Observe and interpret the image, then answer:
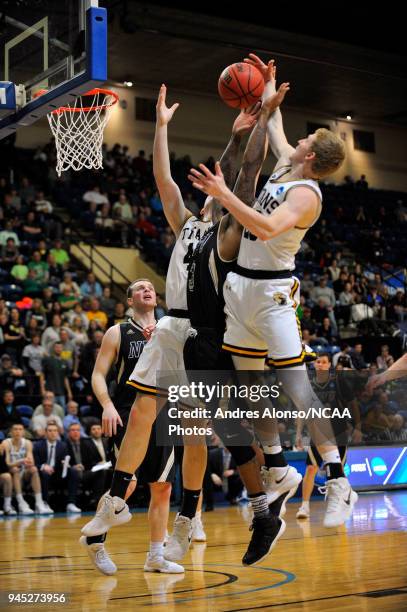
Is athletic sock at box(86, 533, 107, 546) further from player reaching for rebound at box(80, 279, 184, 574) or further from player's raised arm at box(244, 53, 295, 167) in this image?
player's raised arm at box(244, 53, 295, 167)

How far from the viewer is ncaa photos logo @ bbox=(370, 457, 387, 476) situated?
14.3 m

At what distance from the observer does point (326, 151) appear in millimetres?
5273

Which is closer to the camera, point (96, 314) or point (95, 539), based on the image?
point (95, 539)

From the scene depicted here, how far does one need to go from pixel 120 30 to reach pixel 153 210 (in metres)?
4.52

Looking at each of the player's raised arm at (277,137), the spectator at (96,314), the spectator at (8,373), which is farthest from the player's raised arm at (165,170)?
the spectator at (96,314)

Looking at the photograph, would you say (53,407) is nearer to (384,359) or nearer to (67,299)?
(67,299)

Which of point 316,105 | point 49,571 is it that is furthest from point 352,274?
point 49,571

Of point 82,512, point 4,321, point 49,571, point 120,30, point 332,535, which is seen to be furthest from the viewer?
point 120,30

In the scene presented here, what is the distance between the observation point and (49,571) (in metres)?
6.93

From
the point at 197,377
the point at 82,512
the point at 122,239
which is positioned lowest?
the point at 82,512

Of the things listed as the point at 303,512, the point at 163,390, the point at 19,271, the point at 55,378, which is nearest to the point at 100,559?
the point at 163,390

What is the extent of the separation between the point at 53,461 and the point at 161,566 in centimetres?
654

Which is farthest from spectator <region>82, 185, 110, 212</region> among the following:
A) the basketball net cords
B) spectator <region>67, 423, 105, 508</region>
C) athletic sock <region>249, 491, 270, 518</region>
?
athletic sock <region>249, 491, 270, 518</region>

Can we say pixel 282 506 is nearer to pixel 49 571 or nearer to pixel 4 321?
pixel 49 571
